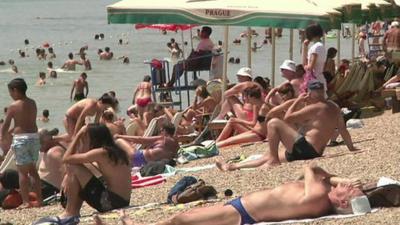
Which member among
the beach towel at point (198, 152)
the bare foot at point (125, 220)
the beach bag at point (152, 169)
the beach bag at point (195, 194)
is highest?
the bare foot at point (125, 220)

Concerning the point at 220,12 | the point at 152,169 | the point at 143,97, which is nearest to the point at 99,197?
the point at 152,169

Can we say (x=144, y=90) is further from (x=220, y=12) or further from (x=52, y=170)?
(x=52, y=170)

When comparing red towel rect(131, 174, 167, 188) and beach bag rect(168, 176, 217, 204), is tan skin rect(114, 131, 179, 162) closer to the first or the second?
red towel rect(131, 174, 167, 188)

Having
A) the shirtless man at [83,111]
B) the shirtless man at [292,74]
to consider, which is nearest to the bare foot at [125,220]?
the shirtless man at [83,111]

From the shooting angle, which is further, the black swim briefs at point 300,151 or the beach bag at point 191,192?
the black swim briefs at point 300,151

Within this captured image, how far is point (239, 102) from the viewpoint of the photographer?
542 inches

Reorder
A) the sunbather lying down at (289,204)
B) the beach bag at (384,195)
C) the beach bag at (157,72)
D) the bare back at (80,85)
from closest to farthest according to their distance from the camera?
the sunbather lying down at (289,204)
the beach bag at (384,195)
the beach bag at (157,72)
the bare back at (80,85)

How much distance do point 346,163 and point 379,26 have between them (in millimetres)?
25004

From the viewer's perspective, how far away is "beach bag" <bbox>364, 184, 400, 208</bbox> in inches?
303

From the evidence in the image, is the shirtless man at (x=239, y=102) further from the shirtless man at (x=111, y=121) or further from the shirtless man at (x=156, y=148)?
the shirtless man at (x=111, y=121)

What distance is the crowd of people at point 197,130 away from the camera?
7543mm

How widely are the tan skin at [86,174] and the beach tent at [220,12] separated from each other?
4570 mm

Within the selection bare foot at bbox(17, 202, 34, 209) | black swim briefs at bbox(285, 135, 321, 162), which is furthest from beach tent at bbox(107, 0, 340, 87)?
bare foot at bbox(17, 202, 34, 209)

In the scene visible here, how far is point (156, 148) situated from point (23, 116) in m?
1.98
